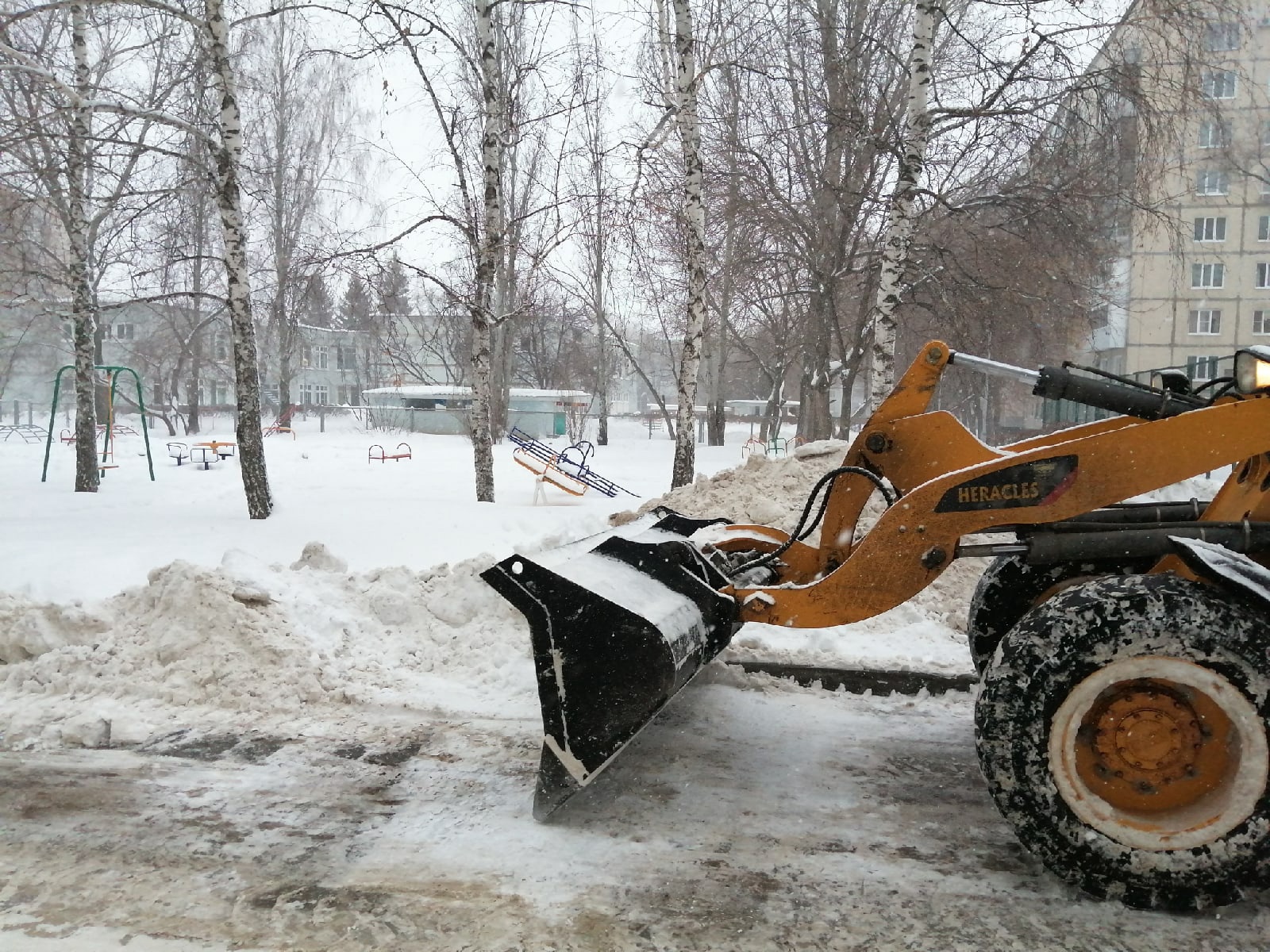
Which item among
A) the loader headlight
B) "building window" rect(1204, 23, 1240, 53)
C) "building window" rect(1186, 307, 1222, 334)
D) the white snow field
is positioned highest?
"building window" rect(1204, 23, 1240, 53)

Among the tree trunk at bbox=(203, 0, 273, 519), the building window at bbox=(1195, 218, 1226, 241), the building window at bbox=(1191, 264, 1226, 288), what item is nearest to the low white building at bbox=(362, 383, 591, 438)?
the building window at bbox=(1191, 264, 1226, 288)

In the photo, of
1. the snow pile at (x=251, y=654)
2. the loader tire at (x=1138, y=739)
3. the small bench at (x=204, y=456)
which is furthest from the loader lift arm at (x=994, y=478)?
the small bench at (x=204, y=456)

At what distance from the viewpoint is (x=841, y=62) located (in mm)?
12188

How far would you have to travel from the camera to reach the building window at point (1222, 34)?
11.0 m

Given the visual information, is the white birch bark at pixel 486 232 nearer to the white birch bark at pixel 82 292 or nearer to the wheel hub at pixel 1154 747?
the white birch bark at pixel 82 292

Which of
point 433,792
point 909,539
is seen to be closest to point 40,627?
point 433,792

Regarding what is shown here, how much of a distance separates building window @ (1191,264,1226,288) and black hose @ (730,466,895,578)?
43163mm

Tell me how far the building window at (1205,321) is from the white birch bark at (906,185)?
3458 cm

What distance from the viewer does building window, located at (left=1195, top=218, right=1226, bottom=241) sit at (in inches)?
1559

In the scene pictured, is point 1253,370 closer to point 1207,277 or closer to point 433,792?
point 433,792

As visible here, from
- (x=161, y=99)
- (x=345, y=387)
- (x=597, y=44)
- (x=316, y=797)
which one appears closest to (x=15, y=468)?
(x=161, y=99)

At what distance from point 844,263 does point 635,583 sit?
1477 centimetres

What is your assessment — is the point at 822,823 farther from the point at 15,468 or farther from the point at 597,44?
the point at 15,468

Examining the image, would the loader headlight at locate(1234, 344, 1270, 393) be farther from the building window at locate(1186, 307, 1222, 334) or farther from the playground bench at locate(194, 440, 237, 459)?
the building window at locate(1186, 307, 1222, 334)
